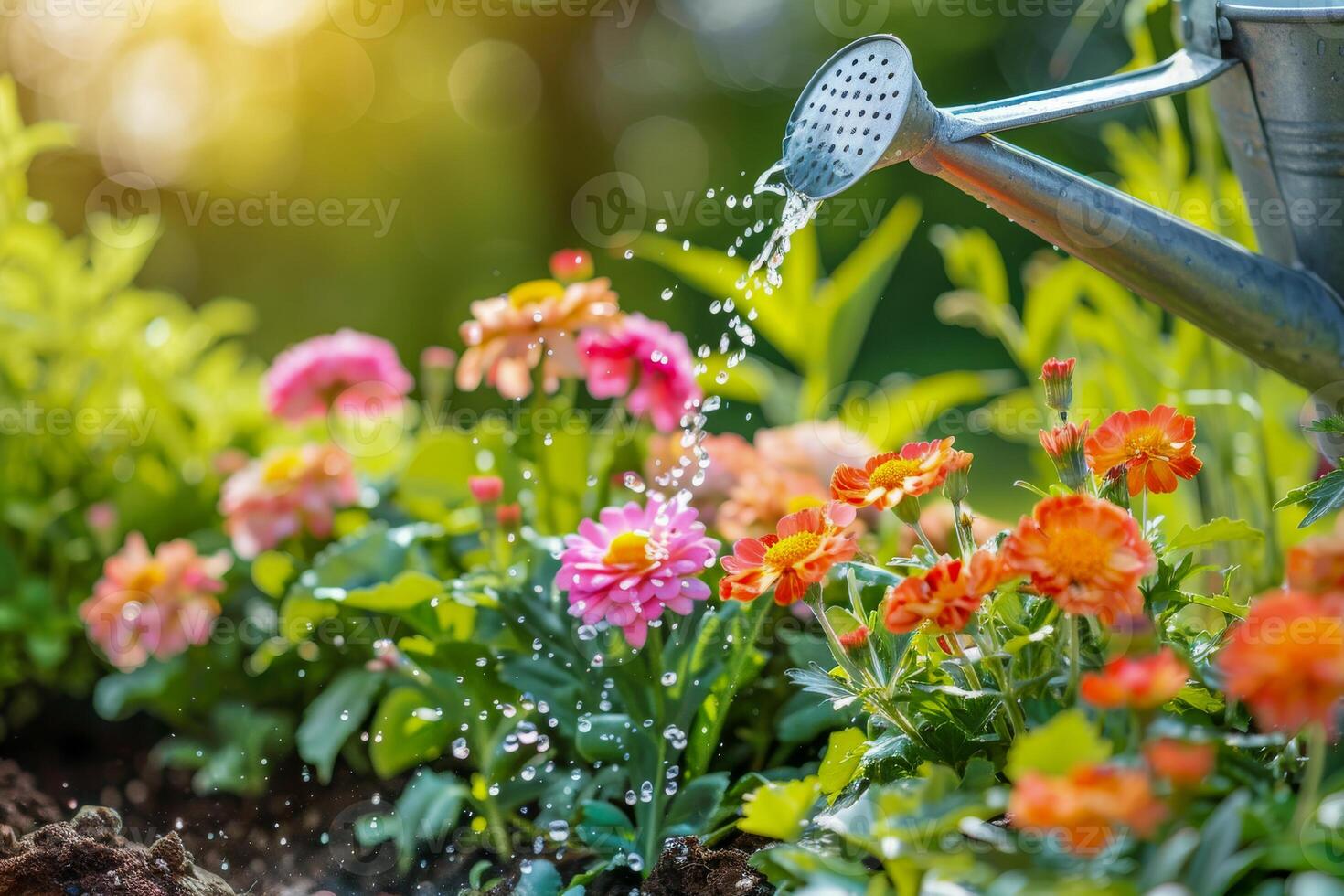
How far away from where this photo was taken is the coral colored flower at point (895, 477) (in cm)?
65

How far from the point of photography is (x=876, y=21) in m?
3.29

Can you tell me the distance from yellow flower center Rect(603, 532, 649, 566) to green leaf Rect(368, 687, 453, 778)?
25 cm

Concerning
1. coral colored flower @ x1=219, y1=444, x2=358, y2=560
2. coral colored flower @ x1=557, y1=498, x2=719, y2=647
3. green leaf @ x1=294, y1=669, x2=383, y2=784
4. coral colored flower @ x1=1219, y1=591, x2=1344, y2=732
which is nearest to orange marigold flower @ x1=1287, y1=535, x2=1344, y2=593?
coral colored flower @ x1=1219, y1=591, x2=1344, y2=732

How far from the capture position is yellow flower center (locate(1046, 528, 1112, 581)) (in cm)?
54

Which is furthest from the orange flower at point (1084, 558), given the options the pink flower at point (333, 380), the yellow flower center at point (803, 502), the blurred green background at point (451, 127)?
the blurred green background at point (451, 127)

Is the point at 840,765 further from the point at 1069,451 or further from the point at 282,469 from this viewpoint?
the point at 282,469

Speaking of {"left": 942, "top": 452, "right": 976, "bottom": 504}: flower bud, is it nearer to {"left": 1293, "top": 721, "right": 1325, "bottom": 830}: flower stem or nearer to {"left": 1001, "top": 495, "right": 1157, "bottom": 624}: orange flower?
{"left": 1001, "top": 495, "right": 1157, "bottom": 624}: orange flower

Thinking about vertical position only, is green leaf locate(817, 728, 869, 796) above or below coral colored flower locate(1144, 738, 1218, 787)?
below

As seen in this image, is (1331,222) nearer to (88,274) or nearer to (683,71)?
(88,274)

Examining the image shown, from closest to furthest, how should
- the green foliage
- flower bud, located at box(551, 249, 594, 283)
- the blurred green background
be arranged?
flower bud, located at box(551, 249, 594, 283) < the green foliage < the blurred green background

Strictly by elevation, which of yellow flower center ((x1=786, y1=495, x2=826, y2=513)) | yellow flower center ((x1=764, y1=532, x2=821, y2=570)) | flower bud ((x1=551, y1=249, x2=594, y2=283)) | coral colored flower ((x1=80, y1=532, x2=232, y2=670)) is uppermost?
flower bud ((x1=551, y1=249, x2=594, y2=283))

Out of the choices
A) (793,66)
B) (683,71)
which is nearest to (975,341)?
(793,66)

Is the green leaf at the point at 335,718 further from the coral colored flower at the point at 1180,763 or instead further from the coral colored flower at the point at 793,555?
the coral colored flower at the point at 1180,763

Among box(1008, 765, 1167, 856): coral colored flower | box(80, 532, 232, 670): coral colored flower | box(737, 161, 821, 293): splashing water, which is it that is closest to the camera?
box(1008, 765, 1167, 856): coral colored flower
